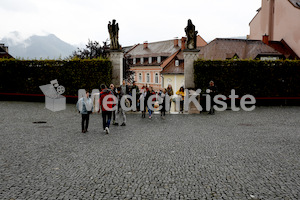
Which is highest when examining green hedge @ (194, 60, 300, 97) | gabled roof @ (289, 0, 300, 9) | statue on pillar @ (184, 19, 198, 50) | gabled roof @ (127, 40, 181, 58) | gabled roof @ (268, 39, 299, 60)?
gabled roof @ (289, 0, 300, 9)

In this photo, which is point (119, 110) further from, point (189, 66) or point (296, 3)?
point (296, 3)

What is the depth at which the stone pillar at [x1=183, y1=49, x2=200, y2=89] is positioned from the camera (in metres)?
19.5

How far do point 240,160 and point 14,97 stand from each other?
72.1 feet

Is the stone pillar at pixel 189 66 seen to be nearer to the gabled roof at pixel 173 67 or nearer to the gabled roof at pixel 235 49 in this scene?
the gabled roof at pixel 235 49

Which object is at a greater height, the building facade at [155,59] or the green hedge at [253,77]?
the building facade at [155,59]

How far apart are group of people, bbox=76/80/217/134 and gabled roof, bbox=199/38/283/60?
28.2m

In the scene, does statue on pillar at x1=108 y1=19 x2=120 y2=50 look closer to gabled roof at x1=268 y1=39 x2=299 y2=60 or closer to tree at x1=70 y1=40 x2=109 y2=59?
tree at x1=70 y1=40 x2=109 y2=59

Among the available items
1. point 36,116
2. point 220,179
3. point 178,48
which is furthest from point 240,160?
point 178,48

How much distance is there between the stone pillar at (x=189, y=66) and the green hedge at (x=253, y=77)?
0.62 m

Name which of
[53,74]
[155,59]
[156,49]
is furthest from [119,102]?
[156,49]

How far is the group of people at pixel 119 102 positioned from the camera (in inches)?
449

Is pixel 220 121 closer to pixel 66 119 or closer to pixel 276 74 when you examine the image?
pixel 66 119

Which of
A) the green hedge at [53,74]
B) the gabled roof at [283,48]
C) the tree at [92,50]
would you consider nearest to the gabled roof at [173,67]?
the gabled roof at [283,48]

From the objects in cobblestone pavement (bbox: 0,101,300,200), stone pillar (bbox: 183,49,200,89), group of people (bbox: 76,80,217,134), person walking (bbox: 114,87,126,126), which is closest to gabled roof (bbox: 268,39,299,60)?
stone pillar (bbox: 183,49,200,89)
